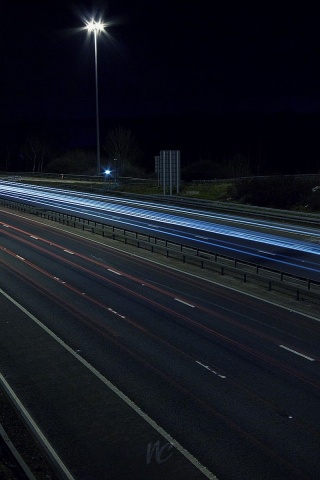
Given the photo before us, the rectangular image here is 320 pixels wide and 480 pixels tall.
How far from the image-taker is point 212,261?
27.7m

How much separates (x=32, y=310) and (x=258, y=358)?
884 cm

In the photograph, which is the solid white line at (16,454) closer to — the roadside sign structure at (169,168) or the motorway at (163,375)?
the motorway at (163,375)

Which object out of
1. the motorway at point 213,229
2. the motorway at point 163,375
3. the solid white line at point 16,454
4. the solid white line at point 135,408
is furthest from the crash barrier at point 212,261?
the solid white line at point 16,454

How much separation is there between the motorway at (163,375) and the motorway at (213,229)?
22.5 ft

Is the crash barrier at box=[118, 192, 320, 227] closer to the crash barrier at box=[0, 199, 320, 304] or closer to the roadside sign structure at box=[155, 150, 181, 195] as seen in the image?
the roadside sign structure at box=[155, 150, 181, 195]

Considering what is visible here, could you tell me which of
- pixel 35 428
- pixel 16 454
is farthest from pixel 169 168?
pixel 16 454

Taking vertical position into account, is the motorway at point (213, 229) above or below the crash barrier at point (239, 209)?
below

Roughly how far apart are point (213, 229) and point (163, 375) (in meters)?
26.7

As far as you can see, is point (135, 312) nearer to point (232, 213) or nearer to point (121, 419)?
point (121, 419)

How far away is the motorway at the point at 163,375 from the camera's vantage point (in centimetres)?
1066

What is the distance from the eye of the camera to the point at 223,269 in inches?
1066

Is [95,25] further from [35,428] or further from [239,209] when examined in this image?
[35,428]

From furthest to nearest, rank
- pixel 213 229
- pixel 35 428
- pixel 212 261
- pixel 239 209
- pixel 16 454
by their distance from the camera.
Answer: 1. pixel 239 209
2. pixel 213 229
3. pixel 212 261
4. pixel 35 428
5. pixel 16 454

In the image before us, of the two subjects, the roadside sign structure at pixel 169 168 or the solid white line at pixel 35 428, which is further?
the roadside sign structure at pixel 169 168
